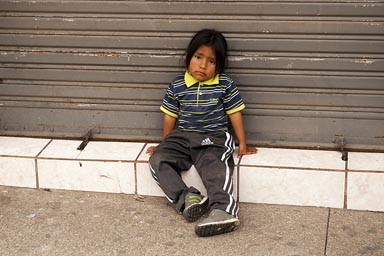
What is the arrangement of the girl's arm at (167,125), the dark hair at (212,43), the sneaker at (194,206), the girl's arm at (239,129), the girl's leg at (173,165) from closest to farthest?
the sneaker at (194,206), the girl's leg at (173,165), the dark hair at (212,43), the girl's arm at (239,129), the girl's arm at (167,125)

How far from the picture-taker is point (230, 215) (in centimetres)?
412

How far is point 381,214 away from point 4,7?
117 inches

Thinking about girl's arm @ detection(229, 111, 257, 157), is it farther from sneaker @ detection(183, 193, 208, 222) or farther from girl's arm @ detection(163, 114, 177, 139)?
sneaker @ detection(183, 193, 208, 222)

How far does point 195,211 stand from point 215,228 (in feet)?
0.75

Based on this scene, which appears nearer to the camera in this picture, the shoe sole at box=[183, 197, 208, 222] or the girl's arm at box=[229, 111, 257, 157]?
the shoe sole at box=[183, 197, 208, 222]

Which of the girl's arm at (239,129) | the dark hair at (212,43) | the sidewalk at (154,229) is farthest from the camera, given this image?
the girl's arm at (239,129)

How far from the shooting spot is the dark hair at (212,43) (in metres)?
4.46

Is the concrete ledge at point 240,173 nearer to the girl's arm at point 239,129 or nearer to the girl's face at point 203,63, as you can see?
the girl's arm at point 239,129

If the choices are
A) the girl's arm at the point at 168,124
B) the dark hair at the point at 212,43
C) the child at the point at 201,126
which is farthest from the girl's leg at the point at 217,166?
the dark hair at the point at 212,43

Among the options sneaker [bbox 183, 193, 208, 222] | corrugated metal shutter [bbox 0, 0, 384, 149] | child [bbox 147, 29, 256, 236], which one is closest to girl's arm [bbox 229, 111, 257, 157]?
child [bbox 147, 29, 256, 236]

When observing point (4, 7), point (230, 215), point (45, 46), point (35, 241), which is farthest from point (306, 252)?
point (4, 7)

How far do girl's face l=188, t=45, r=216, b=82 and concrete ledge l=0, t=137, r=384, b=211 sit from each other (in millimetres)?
627

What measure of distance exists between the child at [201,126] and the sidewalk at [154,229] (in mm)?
239

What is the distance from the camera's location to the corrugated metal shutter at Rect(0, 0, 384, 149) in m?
4.53
